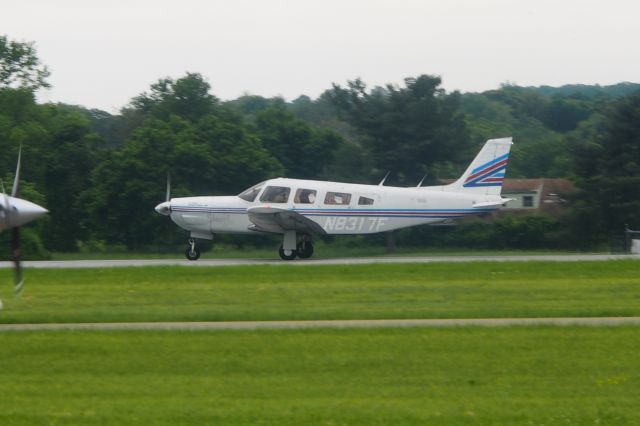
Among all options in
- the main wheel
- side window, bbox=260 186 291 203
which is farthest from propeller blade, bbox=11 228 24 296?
the main wheel

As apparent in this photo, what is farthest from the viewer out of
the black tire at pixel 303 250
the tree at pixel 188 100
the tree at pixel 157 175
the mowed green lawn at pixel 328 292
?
the tree at pixel 188 100

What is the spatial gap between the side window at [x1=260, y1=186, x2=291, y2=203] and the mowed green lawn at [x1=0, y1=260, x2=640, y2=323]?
204 inches

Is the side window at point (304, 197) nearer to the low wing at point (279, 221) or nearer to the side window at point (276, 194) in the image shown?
the side window at point (276, 194)

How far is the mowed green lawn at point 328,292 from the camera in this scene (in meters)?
18.8

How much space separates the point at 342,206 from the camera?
32406mm

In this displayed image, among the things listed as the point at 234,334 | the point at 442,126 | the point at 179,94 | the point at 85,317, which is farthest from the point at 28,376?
the point at 179,94

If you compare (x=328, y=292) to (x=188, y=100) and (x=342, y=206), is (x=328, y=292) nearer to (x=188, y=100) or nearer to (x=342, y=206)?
(x=342, y=206)

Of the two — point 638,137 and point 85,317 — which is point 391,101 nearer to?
point 638,137

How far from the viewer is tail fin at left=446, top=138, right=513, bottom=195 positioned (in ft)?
108

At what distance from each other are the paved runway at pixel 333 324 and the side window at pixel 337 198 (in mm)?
14711

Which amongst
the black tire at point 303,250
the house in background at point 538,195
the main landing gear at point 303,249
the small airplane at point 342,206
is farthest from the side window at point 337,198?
the house in background at point 538,195

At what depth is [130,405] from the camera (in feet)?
37.2

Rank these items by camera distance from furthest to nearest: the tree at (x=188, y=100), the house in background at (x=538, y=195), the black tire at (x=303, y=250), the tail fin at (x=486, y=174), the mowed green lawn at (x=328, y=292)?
the tree at (x=188, y=100), the house in background at (x=538, y=195), the black tire at (x=303, y=250), the tail fin at (x=486, y=174), the mowed green lawn at (x=328, y=292)

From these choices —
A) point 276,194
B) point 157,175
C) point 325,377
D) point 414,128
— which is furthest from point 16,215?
point 414,128
